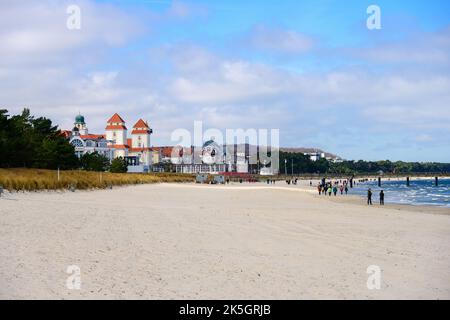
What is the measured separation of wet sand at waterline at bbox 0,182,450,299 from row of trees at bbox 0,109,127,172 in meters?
30.5

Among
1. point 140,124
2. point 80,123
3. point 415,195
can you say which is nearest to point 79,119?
point 80,123

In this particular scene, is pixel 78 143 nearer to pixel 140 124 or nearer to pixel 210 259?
pixel 140 124

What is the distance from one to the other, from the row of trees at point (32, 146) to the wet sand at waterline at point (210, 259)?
30.5 meters

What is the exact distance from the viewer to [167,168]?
548 feet

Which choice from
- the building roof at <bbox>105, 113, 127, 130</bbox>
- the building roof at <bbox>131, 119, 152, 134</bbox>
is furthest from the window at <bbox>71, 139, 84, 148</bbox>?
the building roof at <bbox>131, 119, 152, 134</bbox>

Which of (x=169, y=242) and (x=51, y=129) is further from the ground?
(x=51, y=129)

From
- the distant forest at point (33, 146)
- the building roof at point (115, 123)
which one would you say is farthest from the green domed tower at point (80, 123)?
the distant forest at point (33, 146)

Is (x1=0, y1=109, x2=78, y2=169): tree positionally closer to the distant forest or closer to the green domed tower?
the distant forest

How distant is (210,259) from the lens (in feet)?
37.2

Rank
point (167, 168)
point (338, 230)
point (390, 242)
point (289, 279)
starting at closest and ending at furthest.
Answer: point (289, 279) < point (390, 242) < point (338, 230) < point (167, 168)
